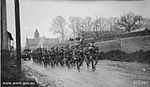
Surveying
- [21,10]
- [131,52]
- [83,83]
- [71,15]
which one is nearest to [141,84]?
[131,52]

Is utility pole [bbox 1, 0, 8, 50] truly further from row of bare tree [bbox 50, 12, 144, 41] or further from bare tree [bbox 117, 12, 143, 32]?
bare tree [bbox 117, 12, 143, 32]

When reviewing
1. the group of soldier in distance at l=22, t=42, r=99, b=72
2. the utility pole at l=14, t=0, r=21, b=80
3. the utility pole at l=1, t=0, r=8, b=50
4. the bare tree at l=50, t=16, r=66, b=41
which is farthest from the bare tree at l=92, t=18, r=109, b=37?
the utility pole at l=1, t=0, r=8, b=50

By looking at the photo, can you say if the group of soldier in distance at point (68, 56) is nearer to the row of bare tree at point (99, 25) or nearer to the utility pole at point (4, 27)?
the row of bare tree at point (99, 25)

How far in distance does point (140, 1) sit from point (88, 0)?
0.57 metres

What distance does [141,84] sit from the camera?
79.8 inches

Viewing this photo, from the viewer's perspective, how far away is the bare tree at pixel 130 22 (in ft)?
6.68

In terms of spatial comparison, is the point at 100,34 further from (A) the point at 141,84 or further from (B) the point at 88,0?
(A) the point at 141,84

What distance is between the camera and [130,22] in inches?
80.8

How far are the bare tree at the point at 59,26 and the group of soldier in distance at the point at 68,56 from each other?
0.17m

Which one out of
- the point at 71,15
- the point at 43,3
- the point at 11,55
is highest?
the point at 43,3

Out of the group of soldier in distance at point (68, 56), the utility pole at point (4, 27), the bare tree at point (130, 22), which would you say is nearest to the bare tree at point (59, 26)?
the group of soldier in distance at point (68, 56)

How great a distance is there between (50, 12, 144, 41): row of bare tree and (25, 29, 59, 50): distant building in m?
0.12

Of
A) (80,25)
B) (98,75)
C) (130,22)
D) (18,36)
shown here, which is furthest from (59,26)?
(130,22)

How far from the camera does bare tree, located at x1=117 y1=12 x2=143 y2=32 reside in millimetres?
2035
